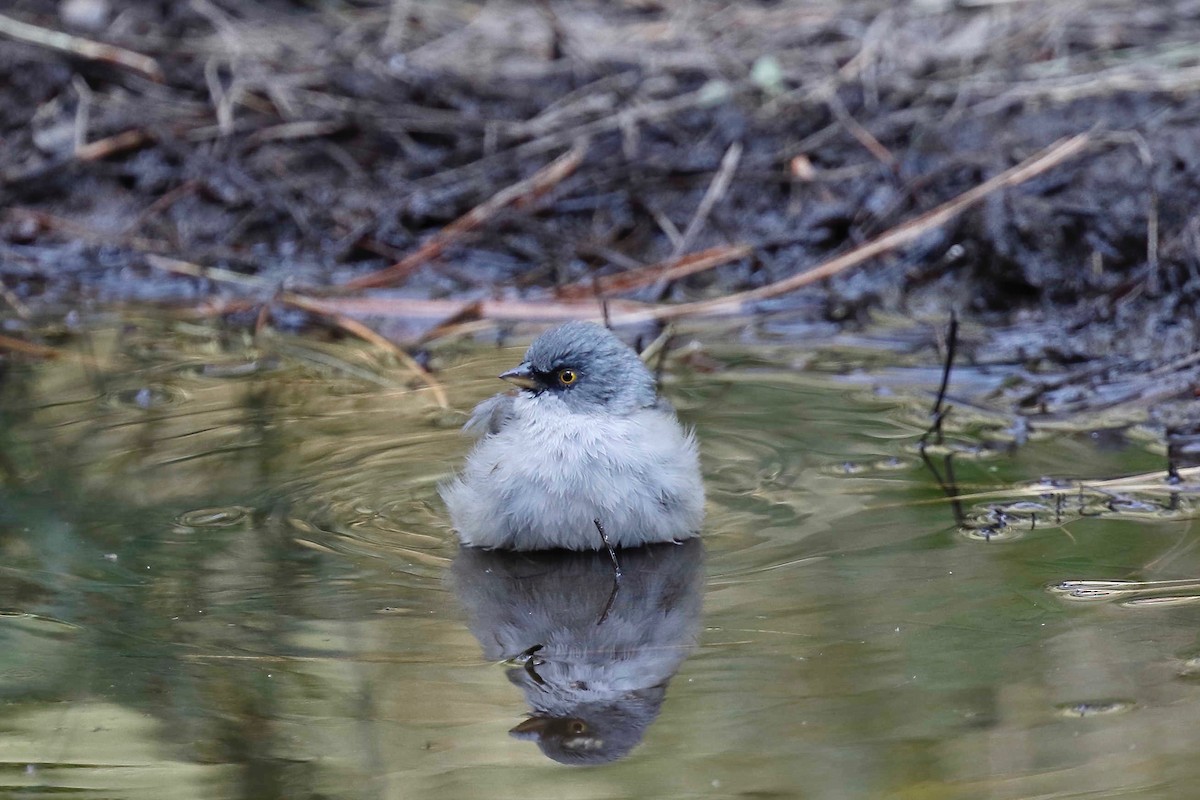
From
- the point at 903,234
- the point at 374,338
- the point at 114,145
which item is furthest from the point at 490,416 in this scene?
the point at 114,145

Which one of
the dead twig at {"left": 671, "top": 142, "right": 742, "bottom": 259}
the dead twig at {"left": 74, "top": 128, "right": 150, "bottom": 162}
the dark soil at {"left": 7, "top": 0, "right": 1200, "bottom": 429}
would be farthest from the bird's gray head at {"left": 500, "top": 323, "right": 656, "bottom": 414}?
the dead twig at {"left": 74, "top": 128, "right": 150, "bottom": 162}

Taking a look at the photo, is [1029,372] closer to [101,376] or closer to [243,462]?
[243,462]

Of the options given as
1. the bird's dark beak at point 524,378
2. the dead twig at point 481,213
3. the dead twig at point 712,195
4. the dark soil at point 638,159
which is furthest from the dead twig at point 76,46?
the bird's dark beak at point 524,378

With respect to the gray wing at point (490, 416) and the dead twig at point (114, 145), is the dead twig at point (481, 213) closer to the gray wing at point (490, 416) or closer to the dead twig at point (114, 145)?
the dead twig at point (114, 145)

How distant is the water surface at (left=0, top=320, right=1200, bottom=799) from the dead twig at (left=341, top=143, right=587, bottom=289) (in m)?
1.65

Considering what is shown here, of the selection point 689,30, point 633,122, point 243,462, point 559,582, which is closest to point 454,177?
point 633,122

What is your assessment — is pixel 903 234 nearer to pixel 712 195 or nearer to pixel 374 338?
pixel 712 195

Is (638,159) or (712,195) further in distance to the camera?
(638,159)

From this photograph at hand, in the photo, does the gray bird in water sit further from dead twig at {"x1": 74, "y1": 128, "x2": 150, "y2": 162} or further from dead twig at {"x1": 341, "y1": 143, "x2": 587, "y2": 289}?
dead twig at {"x1": 74, "y1": 128, "x2": 150, "y2": 162}

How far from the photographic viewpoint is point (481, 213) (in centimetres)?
685

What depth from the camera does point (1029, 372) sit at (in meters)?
5.23

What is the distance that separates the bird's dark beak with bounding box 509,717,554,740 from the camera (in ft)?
8.91

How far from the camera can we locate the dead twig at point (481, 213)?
655 cm

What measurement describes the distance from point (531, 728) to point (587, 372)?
1.47m
